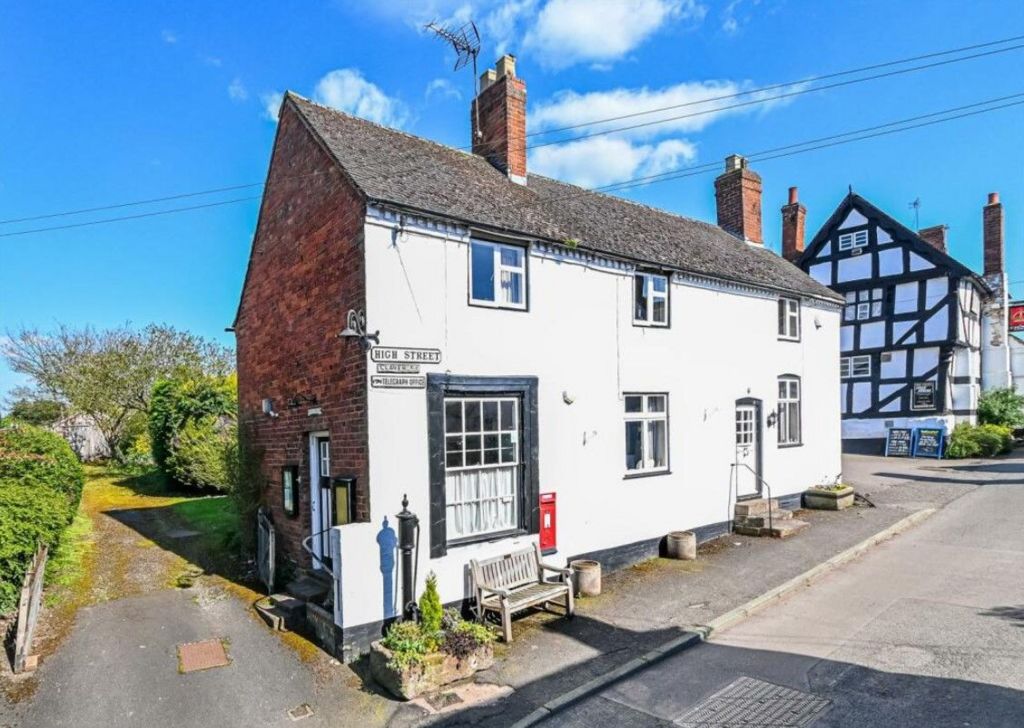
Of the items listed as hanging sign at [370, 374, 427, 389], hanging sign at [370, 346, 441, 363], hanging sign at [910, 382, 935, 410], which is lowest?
hanging sign at [910, 382, 935, 410]

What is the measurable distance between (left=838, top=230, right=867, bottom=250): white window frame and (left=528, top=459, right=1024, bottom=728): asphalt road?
22.8 metres

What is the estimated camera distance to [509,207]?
33.7 ft

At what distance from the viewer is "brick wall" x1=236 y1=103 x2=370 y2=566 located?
8203 mm

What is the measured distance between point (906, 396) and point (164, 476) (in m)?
32.2

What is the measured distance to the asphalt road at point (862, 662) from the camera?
5797 millimetres

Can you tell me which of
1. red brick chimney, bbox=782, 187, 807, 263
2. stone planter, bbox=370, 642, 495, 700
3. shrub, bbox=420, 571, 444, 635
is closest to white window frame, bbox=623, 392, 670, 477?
shrub, bbox=420, 571, 444, 635

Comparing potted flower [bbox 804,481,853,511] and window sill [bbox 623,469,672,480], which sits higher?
window sill [bbox 623,469,672,480]

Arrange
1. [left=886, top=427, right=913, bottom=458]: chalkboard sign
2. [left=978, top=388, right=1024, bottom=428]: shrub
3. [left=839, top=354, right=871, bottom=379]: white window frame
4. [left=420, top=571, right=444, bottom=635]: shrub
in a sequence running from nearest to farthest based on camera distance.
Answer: [left=420, top=571, right=444, bottom=635]: shrub < [left=886, top=427, right=913, bottom=458]: chalkboard sign < [left=978, top=388, right=1024, bottom=428]: shrub < [left=839, top=354, right=871, bottom=379]: white window frame

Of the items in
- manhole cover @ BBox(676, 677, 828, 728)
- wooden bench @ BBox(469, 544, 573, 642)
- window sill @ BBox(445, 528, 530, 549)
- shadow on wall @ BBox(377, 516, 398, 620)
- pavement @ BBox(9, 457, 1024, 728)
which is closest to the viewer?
manhole cover @ BBox(676, 677, 828, 728)

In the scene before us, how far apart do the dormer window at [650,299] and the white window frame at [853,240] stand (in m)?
23.1

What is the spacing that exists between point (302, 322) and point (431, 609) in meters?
5.18

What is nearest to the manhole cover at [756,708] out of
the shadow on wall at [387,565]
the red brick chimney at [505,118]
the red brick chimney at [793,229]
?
the shadow on wall at [387,565]

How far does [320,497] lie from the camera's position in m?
9.66

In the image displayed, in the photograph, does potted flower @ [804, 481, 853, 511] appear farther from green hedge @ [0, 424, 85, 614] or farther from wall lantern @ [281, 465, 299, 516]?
green hedge @ [0, 424, 85, 614]
